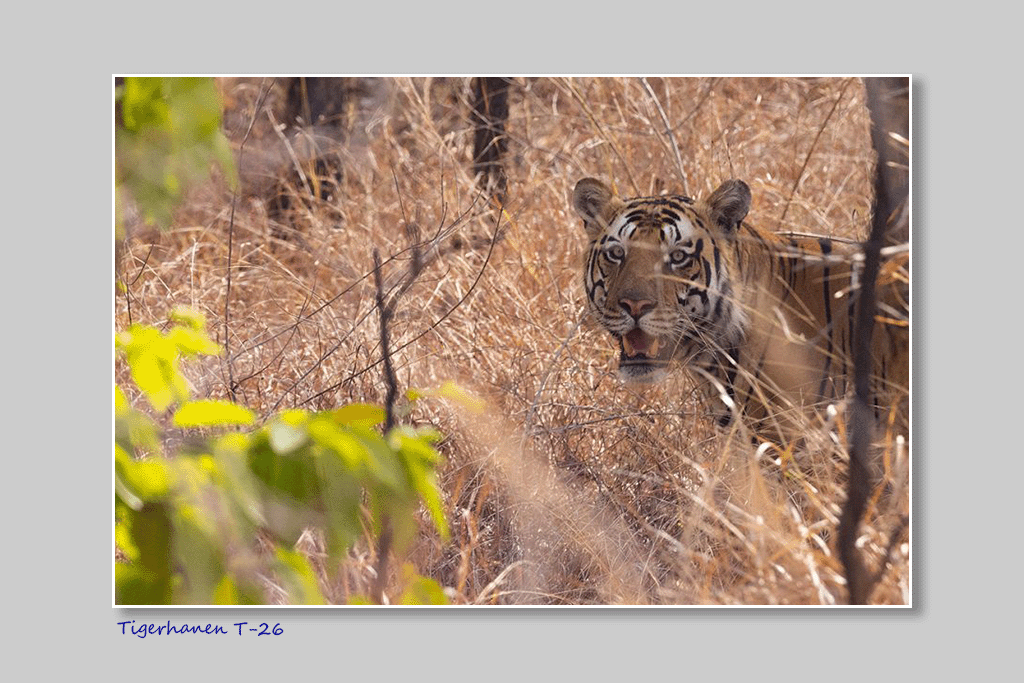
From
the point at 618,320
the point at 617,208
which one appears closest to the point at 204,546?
the point at 618,320

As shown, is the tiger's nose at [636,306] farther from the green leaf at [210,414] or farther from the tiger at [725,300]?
the green leaf at [210,414]

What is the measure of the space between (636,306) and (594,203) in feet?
1.35

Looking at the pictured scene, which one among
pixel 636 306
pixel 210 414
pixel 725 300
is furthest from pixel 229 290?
pixel 210 414

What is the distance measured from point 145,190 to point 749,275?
186 centimetres

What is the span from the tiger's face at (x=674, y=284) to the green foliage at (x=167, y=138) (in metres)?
1.58

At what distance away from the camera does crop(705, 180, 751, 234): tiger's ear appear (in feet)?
10.1

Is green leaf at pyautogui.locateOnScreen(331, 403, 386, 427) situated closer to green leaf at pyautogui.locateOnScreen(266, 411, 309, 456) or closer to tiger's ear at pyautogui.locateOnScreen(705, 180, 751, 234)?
green leaf at pyautogui.locateOnScreen(266, 411, 309, 456)

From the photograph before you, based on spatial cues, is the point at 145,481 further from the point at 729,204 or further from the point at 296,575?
the point at 729,204

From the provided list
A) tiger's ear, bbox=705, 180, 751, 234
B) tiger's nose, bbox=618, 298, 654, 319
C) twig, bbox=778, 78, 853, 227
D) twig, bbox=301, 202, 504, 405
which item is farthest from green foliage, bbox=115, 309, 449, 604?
twig, bbox=778, 78, 853, 227

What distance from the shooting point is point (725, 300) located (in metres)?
3.06

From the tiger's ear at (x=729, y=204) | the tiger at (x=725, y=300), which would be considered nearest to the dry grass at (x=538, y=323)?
the tiger at (x=725, y=300)

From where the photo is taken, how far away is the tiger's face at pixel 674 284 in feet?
9.92
